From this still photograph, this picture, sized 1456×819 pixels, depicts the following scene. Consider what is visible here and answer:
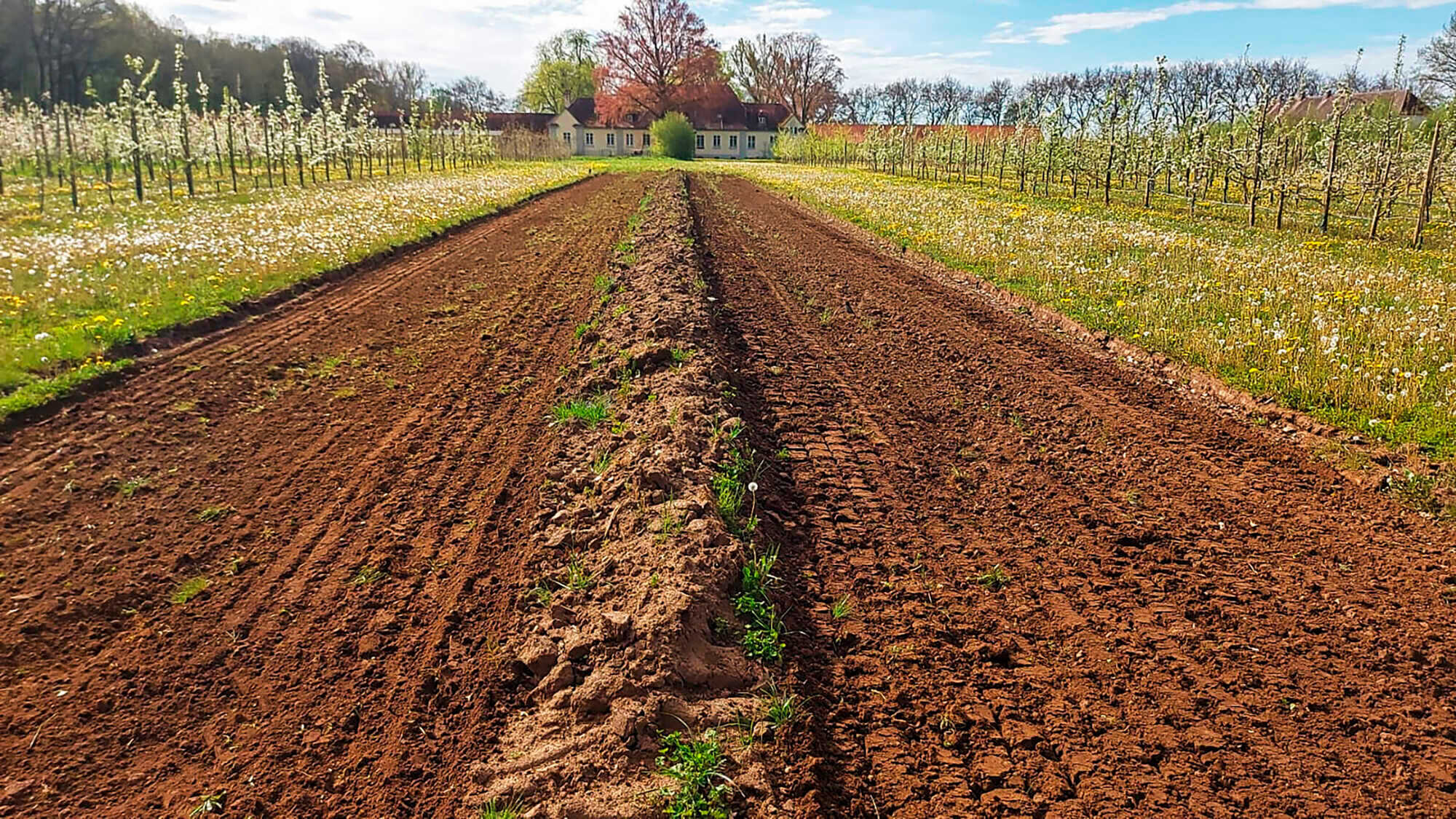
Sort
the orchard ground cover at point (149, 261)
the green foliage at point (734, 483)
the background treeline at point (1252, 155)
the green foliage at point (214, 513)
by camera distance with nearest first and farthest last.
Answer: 1. the green foliage at point (734, 483)
2. the green foliage at point (214, 513)
3. the orchard ground cover at point (149, 261)
4. the background treeline at point (1252, 155)

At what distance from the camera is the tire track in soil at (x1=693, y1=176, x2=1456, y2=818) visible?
10.3 feet

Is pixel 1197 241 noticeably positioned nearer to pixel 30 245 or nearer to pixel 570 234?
pixel 570 234

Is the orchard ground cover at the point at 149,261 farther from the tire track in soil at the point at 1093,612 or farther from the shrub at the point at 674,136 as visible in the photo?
the shrub at the point at 674,136

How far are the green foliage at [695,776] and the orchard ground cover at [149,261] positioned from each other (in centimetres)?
701

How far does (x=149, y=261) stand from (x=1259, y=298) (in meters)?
15.8

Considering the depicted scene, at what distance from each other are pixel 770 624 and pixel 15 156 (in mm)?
35829

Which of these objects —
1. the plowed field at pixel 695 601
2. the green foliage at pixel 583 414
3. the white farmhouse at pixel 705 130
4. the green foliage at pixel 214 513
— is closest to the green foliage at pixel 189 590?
the plowed field at pixel 695 601

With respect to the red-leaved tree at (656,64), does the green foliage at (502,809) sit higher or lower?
lower

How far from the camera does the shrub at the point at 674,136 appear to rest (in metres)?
70.7

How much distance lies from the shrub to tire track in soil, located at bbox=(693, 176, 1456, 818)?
67502 mm

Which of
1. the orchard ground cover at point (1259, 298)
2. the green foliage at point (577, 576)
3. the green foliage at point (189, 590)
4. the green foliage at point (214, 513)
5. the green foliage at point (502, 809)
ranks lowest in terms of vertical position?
the green foliage at point (502, 809)

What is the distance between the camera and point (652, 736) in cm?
330

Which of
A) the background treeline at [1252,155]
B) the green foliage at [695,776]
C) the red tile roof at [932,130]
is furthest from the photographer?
the red tile roof at [932,130]

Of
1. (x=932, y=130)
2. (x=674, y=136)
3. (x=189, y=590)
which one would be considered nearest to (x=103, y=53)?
(x=674, y=136)
